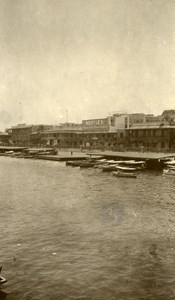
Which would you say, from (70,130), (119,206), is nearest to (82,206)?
(119,206)

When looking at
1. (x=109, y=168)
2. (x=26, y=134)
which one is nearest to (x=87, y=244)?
(x=109, y=168)

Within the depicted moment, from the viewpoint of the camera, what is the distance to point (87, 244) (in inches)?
1053

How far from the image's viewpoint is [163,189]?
171 ft

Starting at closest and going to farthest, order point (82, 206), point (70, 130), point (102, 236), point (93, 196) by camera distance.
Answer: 1. point (102, 236)
2. point (82, 206)
3. point (93, 196)
4. point (70, 130)

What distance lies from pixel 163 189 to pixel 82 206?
17143 mm

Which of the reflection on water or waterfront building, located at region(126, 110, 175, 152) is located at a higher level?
waterfront building, located at region(126, 110, 175, 152)

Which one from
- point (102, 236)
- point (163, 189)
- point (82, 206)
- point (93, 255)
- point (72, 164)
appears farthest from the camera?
point (72, 164)

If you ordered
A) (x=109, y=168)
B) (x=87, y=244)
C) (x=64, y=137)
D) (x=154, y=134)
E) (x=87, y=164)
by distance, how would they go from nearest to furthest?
(x=87, y=244) → (x=109, y=168) → (x=87, y=164) → (x=154, y=134) → (x=64, y=137)

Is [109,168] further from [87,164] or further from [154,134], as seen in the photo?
[154,134]

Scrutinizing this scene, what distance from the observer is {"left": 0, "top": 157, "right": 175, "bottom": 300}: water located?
20078mm

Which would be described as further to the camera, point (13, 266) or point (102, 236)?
point (102, 236)

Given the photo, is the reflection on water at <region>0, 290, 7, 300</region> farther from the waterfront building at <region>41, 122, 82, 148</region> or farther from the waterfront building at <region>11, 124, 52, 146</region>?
the waterfront building at <region>11, 124, 52, 146</region>

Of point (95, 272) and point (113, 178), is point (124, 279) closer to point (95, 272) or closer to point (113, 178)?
point (95, 272)

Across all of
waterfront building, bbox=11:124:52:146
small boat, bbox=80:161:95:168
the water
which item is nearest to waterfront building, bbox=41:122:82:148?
waterfront building, bbox=11:124:52:146
